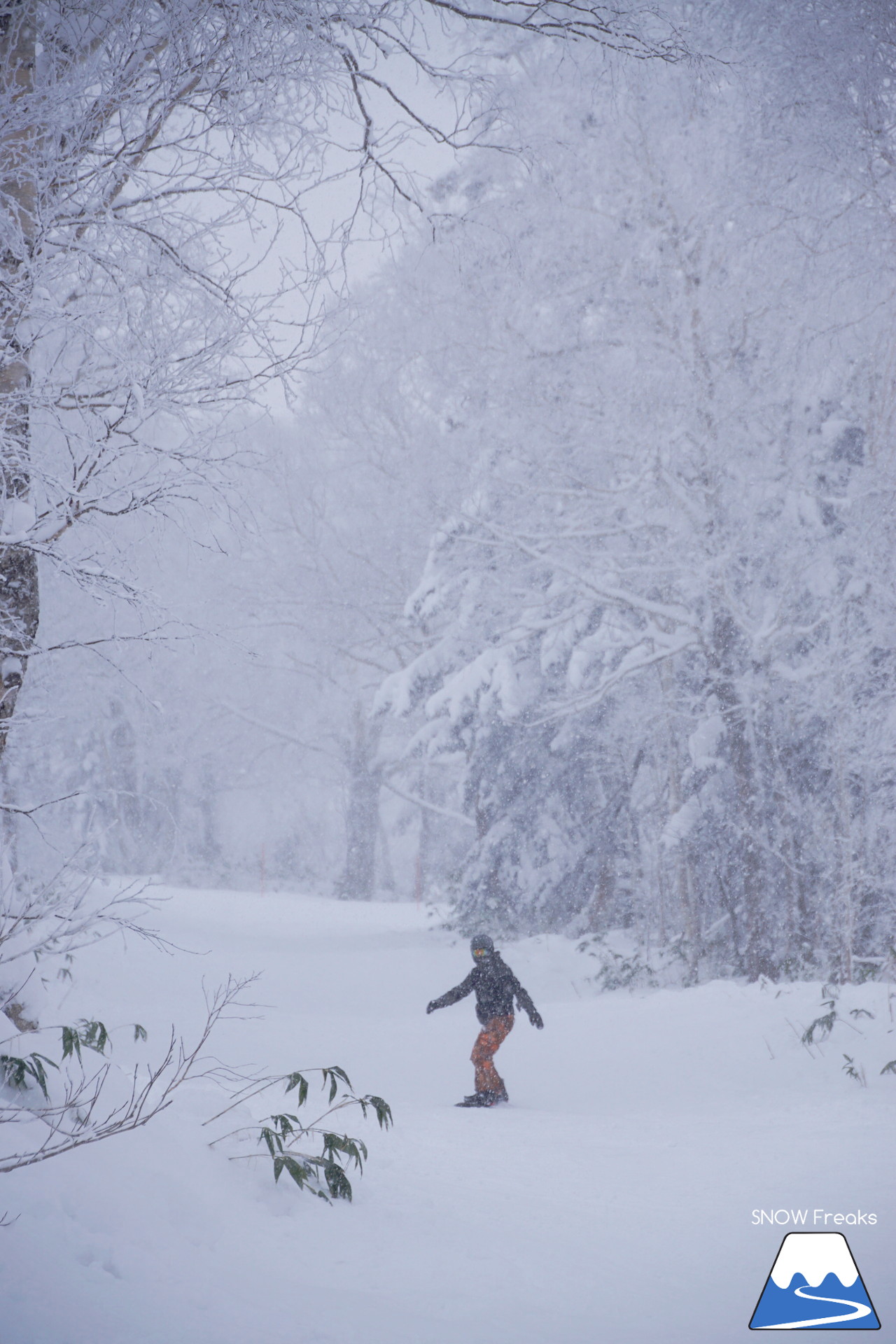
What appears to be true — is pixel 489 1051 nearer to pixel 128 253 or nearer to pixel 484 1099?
pixel 484 1099

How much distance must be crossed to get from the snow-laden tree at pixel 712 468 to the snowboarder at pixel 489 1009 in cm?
503

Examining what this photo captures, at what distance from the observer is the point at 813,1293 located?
322 centimetres

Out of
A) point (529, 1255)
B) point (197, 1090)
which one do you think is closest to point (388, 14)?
point (529, 1255)

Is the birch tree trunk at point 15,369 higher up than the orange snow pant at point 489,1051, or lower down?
higher up

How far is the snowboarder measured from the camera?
7.68 m

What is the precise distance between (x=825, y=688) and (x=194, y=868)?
25.1 m

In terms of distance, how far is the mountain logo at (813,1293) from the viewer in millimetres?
3035

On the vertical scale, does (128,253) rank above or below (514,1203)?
above

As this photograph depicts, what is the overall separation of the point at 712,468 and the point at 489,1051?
7672 millimetres

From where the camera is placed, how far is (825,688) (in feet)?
37.5

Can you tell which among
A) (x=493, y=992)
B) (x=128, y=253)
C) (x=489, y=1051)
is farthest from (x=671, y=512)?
(x=128, y=253)

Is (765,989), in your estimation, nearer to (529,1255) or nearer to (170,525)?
(529,1255)

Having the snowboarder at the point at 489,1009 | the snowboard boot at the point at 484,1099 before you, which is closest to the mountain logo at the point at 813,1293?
the snowboarder at the point at 489,1009

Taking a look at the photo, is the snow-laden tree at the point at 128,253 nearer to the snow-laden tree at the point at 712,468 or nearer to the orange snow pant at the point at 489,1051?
the orange snow pant at the point at 489,1051
